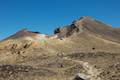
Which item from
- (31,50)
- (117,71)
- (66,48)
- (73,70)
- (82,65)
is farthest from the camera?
(66,48)

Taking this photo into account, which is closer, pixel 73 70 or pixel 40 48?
pixel 73 70

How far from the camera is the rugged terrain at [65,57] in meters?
53.9

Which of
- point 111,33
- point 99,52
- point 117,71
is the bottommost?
point 117,71

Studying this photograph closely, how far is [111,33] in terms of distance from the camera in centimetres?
11506

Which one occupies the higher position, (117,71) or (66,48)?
(66,48)

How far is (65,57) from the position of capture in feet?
242

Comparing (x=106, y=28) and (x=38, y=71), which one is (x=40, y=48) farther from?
(x=106, y=28)

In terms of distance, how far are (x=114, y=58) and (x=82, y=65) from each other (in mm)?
9997

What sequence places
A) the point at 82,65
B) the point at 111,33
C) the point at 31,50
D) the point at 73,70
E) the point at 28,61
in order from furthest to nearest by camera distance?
the point at 111,33
the point at 31,50
the point at 28,61
the point at 82,65
the point at 73,70

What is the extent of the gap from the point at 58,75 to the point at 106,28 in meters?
67.9

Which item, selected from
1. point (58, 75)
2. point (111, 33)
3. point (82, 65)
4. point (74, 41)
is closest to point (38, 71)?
point (58, 75)

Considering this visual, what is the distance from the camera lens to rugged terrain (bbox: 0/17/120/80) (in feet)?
177

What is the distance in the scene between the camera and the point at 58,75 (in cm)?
5503

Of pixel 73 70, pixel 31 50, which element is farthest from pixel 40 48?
pixel 73 70
